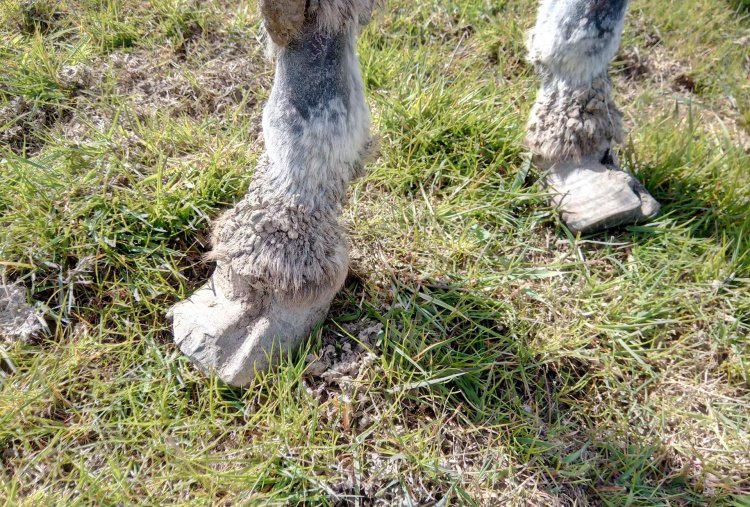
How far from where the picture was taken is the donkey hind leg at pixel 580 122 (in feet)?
7.20

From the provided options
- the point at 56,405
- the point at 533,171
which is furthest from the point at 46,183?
the point at 533,171

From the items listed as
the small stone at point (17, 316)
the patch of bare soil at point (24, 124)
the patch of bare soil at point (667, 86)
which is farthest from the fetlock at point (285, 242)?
the patch of bare soil at point (667, 86)

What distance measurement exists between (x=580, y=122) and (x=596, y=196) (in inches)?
13.7

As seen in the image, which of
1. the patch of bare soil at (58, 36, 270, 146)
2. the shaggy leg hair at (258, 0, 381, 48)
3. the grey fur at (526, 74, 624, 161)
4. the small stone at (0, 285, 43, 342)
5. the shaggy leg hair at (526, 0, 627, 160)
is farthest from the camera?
the patch of bare soil at (58, 36, 270, 146)

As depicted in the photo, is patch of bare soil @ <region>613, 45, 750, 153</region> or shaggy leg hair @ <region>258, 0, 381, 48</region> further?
patch of bare soil @ <region>613, 45, 750, 153</region>

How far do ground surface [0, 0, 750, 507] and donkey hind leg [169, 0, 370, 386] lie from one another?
0.14m

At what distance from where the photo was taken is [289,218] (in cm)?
172

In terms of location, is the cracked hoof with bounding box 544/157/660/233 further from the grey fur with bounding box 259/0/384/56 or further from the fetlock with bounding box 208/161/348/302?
the grey fur with bounding box 259/0/384/56

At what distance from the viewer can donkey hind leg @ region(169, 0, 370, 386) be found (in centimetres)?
151

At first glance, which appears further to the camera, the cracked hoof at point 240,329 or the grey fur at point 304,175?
the cracked hoof at point 240,329

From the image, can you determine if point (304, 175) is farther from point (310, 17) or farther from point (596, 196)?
point (596, 196)

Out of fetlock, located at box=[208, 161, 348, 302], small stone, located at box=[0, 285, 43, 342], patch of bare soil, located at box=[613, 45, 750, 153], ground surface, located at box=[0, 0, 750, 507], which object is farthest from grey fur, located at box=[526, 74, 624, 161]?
small stone, located at box=[0, 285, 43, 342]

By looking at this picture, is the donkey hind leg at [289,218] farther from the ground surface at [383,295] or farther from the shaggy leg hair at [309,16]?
the ground surface at [383,295]

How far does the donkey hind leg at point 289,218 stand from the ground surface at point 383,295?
0.47 ft
